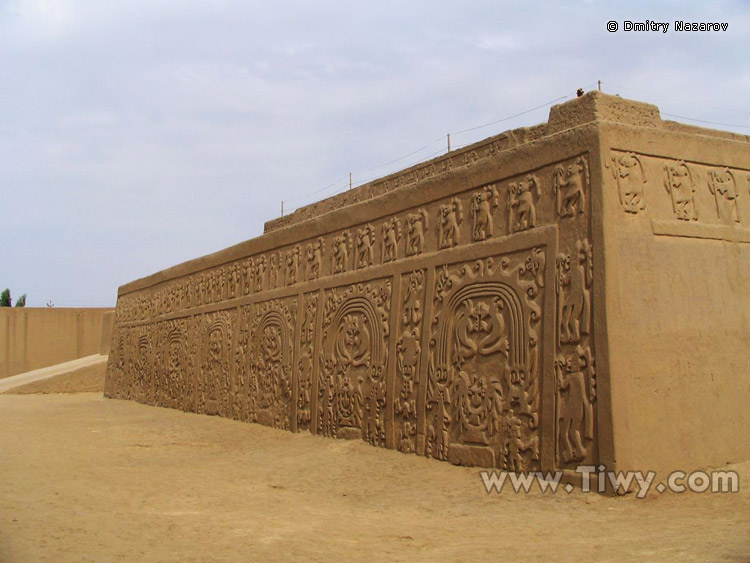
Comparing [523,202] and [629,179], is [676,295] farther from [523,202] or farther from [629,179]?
[523,202]

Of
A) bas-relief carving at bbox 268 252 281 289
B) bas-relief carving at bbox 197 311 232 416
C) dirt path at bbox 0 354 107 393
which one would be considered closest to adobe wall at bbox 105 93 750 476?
bas-relief carving at bbox 268 252 281 289

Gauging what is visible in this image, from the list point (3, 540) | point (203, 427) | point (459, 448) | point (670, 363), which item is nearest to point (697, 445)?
point (670, 363)

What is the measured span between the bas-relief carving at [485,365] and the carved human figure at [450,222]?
12.3 inches

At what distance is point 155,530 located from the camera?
235 inches

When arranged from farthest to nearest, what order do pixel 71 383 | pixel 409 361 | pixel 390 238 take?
pixel 71 383
pixel 390 238
pixel 409 361

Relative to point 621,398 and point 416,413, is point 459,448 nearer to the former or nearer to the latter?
point 416,413

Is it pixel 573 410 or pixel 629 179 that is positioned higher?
pixel 629 179

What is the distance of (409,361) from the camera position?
885 centimetres

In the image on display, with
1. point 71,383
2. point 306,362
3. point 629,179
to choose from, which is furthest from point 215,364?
point 71,383

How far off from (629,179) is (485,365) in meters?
2.21

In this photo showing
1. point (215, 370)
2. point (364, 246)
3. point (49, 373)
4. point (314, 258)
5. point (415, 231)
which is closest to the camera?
point (415, 231)

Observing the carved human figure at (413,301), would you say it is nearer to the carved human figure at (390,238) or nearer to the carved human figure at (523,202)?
the carved human figure at (390,238)


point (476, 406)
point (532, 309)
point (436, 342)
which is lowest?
point (476, 406)

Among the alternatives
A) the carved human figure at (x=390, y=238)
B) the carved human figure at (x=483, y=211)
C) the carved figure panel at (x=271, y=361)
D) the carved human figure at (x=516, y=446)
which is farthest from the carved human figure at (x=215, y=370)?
the carved human figure at (x=516, y=446)
